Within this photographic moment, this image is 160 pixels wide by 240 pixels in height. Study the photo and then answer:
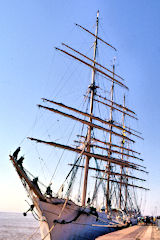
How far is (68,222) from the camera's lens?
15.1 meters

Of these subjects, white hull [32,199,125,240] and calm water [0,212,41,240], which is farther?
calm water [0,212,41,240]

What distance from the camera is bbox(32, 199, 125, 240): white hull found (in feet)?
47.3

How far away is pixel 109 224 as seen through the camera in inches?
786

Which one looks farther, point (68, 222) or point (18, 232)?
point (18, 232)

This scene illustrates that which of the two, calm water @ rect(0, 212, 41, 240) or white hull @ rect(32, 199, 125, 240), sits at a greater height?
white hull @ rect(32, 199, 125, 240)

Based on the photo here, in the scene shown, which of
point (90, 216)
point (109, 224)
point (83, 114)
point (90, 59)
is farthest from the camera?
point (90, 59)

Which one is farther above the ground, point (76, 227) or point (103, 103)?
point (103, 103)

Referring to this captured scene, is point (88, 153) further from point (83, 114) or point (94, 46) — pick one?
point (94, 46)

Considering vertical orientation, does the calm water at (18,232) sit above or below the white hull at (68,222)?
below

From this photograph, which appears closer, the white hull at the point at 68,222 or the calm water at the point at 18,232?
the white hull at the point at 68,222

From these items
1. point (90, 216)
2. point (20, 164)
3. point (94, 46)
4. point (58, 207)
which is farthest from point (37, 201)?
point (94, 46)

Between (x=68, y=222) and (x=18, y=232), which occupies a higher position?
(x=68, y=222)

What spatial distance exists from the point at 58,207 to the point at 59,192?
1.21 m

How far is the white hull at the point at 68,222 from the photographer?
14422 mm
